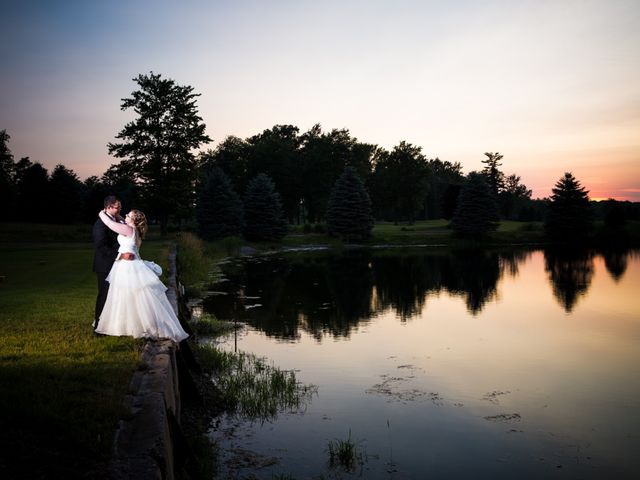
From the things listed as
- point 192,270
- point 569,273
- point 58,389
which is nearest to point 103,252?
point 58,389

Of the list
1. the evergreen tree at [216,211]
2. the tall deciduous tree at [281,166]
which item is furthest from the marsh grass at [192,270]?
the tall deciduous tree at [281,166]

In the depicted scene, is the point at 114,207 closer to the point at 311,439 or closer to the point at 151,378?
the point at 151,378

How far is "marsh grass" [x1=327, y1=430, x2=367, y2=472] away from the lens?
28.1 ft

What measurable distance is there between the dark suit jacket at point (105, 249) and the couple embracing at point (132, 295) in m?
0.31

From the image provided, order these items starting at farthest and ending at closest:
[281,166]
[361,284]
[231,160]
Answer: [231,160] < [281,166] < [361,284]

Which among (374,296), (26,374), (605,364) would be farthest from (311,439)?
(374,296)

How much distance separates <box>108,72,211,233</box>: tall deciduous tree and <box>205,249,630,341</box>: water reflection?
12468mm

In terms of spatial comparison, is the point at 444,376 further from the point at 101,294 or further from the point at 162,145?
the point at 162,145

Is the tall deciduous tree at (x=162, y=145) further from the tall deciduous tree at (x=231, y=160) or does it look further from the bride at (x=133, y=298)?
the bride at (x=133, y=298)

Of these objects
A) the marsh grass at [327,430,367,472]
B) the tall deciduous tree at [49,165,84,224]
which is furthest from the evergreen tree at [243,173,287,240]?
the marsh grass at [327,430,367,472]

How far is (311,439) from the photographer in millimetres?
9547

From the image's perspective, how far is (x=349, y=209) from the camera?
209ft

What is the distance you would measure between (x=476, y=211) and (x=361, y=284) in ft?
128

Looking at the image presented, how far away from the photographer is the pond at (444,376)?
891 centimetres
